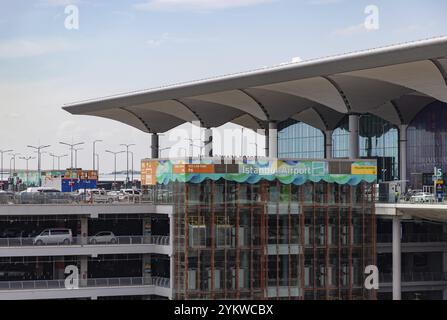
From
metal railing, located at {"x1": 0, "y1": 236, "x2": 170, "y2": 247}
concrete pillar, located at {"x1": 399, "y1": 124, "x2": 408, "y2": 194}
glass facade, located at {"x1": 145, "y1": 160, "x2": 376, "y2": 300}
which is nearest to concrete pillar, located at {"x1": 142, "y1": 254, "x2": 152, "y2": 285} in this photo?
metal railing, located at {"x1": 0, "y1": 236, "x2": 170, "y2": 247}

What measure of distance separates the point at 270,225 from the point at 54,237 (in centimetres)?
1494

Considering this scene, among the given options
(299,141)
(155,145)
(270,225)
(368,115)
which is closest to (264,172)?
(270,225)

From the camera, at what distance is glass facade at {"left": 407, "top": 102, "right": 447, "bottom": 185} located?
259ft

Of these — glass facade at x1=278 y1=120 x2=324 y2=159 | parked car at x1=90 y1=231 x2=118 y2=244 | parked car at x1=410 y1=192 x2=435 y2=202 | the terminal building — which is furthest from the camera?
glass facade at x1=278 y1=120 x2=324 y2=159

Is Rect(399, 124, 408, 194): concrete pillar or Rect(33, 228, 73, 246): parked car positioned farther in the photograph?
Rect(399, 124, 408, 194): concrete pillar

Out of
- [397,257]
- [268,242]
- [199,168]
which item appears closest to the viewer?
[199,168]

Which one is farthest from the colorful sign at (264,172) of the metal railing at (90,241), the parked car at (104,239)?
the parked car at (104,239)

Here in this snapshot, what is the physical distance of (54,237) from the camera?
61.3m

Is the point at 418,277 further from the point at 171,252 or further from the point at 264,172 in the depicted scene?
the point at 171,252

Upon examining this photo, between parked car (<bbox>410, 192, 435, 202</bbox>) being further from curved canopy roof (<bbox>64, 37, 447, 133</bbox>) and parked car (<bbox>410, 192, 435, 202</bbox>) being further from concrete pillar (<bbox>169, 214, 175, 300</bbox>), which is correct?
concrete pillar (<bbox>169, 214, 175, 300</bbox>)

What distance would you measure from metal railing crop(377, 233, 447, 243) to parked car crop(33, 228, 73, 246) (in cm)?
2178

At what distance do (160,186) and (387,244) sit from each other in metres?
16.9
